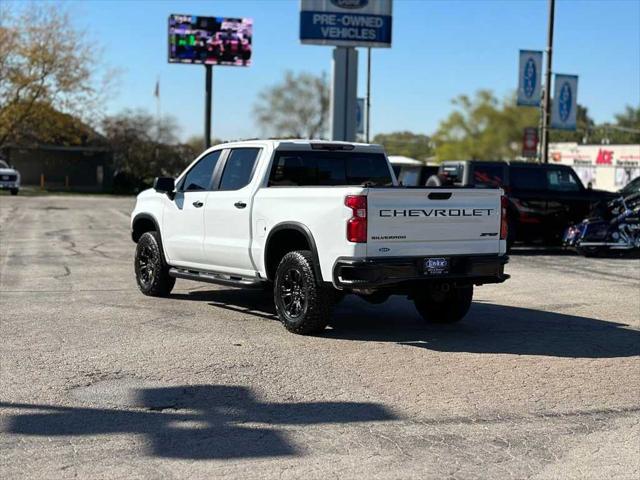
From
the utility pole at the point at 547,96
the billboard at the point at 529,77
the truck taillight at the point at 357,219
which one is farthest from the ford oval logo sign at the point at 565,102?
the truck taillight at the point at 357,219

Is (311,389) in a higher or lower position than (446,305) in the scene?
lower

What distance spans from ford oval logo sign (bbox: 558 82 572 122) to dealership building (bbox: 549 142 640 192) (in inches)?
897

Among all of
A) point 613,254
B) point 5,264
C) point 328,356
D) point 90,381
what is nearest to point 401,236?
point 328,356

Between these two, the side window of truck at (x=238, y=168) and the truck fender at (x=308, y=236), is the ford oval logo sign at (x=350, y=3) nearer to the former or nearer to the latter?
the side window of truck at (x=238, y=168)

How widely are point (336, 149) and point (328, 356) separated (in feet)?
9.52

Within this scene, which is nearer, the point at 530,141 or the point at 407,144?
the point at 530,141

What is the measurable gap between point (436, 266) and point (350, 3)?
2140 cm

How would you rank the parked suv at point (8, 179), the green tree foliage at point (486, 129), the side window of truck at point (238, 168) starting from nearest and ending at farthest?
1. the side window of truck at point (238, 168)
2. the parked suv at point (8, 179)
3. the green tree foliage at point (486, 129)

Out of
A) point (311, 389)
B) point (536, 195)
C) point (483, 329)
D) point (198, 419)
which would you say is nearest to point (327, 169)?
point (483, 329)

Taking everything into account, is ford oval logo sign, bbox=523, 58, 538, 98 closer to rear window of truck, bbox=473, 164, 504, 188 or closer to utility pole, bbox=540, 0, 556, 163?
utility pole, bbox=540, 0, 556, 163

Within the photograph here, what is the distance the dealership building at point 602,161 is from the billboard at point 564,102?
74.4ft

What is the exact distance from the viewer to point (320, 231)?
7.78 m

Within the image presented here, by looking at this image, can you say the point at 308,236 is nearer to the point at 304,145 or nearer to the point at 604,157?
the point at 304,145

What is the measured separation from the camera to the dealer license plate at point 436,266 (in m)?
7.80
